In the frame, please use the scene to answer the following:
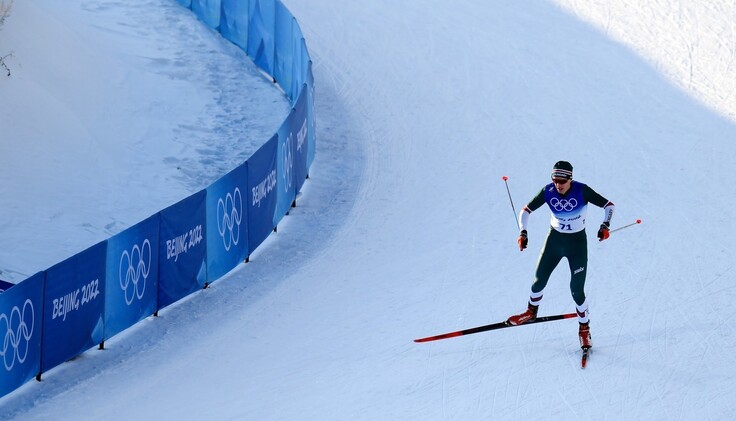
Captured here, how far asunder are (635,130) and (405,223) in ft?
13.5

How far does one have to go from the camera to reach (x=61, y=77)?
1823 cm

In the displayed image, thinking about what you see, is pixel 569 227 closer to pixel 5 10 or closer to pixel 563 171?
pixel 563 171

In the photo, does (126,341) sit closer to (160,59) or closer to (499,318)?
(499,318)

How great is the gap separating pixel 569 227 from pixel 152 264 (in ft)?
13.9

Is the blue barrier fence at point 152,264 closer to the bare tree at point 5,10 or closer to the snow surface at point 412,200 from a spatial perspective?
the snow surface at point 412,200

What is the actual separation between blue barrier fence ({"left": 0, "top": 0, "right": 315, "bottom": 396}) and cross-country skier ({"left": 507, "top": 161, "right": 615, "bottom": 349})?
143 inches

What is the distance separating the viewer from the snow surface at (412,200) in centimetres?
1105

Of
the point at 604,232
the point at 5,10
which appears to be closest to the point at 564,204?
the point at 604,232

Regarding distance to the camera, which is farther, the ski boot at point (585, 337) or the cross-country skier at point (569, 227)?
the ski boot at point (585, 337)

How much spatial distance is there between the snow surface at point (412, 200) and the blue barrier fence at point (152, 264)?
0.94 ft

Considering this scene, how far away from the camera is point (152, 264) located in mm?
12250

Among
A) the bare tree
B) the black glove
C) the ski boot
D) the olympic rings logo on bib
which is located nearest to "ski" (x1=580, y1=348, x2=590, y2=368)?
the ski boot

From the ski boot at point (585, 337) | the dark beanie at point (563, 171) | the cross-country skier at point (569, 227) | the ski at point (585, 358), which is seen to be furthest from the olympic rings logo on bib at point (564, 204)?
the ski at point (585, 358)

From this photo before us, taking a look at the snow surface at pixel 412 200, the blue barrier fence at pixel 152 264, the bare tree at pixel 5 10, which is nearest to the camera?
the blue barrier fence at pixel 152 264
